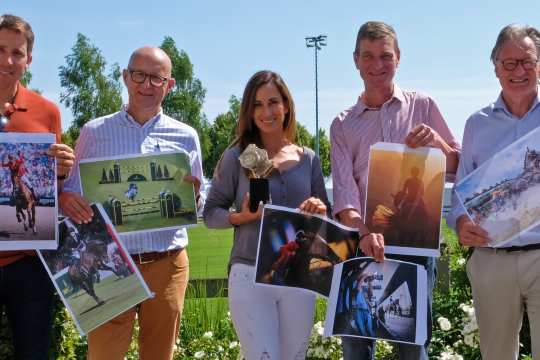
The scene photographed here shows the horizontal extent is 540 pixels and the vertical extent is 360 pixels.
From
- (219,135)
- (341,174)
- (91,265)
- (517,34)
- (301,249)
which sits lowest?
(91,265)

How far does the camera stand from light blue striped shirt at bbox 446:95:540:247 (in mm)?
3748

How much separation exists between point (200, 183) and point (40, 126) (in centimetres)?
106

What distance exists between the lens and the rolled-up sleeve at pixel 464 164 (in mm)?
3834

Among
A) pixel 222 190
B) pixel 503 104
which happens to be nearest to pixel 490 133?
pixel 503 104

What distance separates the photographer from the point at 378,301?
3.86m

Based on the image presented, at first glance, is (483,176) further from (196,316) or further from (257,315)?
(196,316)

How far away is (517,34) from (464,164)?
79 cm

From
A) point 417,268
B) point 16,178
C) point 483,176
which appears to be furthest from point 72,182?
point 483,176

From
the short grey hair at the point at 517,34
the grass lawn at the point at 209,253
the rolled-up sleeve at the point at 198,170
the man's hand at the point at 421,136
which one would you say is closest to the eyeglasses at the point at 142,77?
the rolled-up sleeve at the point at 198,170

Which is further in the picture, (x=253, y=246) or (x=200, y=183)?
(x=200, y=183)

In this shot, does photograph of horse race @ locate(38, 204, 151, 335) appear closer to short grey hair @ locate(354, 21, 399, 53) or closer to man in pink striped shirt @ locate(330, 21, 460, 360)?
man in pink striped shirt @ locate(330, 21, 460, 360)

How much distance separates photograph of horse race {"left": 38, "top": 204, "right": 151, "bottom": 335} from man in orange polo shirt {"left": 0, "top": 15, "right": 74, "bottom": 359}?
0.18 metres

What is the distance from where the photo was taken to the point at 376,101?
13.4 feet

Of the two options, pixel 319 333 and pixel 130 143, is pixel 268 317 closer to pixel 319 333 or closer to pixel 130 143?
pixel 130 143
